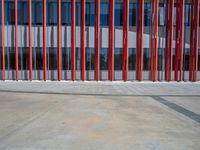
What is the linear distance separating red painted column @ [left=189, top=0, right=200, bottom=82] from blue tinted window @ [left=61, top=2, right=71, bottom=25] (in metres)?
10.8

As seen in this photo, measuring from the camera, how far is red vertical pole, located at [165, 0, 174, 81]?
83.3ft

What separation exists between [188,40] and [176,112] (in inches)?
666

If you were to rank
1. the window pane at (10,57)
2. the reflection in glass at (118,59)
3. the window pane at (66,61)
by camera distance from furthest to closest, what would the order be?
the reflection in glass at (118,59) → the window pane at (66,61) → the window pane at (10,57)

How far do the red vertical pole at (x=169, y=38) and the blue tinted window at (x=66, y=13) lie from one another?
28.2 feet

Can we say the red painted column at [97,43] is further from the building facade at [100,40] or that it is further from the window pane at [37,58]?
the window pane at [37,58]

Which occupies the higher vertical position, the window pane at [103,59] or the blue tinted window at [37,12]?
the blue tinted window at [37,12]

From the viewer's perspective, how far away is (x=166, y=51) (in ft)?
85.0

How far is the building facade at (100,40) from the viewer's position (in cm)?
2539

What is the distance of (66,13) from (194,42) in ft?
37.7

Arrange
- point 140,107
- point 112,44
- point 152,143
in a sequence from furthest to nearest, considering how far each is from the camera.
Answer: point 112,44 < point 140,107 < point 152,143

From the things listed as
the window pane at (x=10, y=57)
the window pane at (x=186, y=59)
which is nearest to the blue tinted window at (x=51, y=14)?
the window pane at (x=10, y=57)

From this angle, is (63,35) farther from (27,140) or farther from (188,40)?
(27,140)

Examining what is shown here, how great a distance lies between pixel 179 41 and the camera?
25.8m

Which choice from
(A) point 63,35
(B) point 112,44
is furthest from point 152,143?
(A) point 63,35
